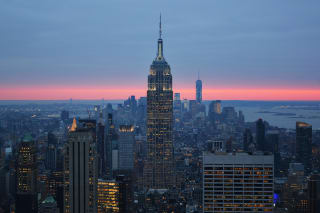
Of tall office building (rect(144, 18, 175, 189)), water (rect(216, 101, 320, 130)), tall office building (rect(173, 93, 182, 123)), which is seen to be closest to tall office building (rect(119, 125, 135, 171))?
tall office building (rect(144, 18, 175, 189))

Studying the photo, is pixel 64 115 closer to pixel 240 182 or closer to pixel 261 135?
A: pixel 240 182

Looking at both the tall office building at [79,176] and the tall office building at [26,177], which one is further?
the tall office building at [26,177]

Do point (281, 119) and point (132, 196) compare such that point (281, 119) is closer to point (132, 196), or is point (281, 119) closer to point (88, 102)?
point (88, 102)

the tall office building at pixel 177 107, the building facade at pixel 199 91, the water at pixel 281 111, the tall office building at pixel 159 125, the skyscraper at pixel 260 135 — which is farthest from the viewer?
the tall office building at pixel 177 107

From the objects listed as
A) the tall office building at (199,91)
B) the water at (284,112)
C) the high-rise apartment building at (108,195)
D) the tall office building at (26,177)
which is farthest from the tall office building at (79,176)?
the tall office building at (199,91)

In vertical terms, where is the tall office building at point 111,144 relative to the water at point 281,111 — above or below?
below

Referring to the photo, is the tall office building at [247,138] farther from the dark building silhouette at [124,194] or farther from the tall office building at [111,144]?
the tall office building at [111,144]

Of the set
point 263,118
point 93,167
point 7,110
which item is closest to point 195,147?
point 263,118
